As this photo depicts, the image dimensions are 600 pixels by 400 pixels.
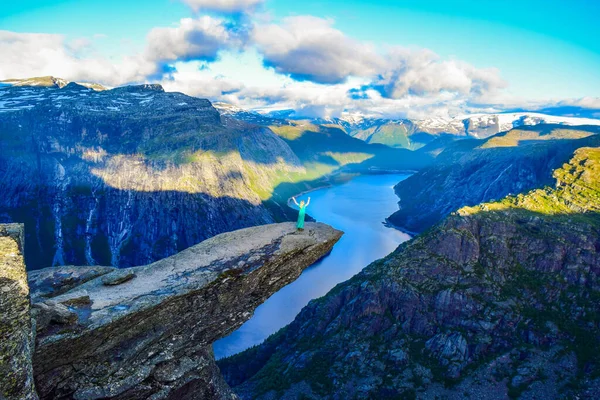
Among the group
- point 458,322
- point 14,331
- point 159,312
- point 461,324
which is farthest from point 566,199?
point 14,331

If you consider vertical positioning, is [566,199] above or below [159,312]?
below

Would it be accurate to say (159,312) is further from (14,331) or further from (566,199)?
(566,199)

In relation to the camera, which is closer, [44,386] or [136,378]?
[44,386]

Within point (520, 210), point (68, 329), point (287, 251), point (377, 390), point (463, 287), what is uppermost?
point (287, 251)

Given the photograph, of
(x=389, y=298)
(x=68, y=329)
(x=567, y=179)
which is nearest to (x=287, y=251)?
(x=68, y=329)

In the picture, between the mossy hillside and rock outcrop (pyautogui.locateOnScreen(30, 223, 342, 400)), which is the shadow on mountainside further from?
rock outcrop (pyautogui.locateOnScreen(30, 223, 342, 400))

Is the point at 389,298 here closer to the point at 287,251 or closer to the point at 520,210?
the point at 520,210

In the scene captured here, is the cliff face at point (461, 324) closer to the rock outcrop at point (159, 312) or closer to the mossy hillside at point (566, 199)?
the mossy hillside at point (566, 199)

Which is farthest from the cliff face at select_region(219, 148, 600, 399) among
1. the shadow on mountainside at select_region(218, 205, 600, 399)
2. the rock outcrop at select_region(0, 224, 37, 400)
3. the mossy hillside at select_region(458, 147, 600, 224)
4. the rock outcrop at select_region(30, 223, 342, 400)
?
the rock outcrop at select_region(0, 224, 37, 400)
